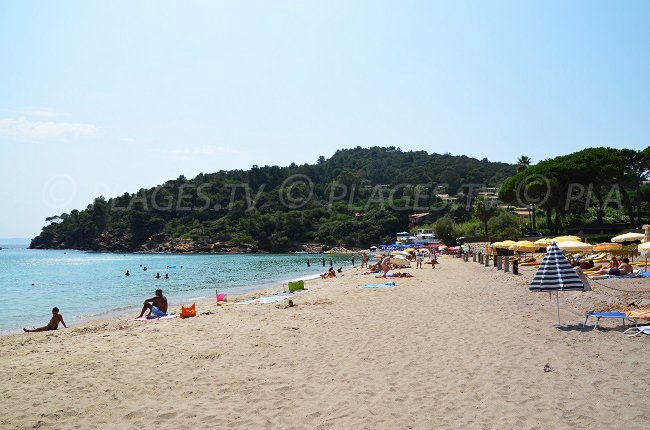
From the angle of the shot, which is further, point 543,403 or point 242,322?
point 242,322

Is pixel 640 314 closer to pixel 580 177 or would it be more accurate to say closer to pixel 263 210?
pixel 580 177

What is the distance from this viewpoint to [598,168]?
48.9m

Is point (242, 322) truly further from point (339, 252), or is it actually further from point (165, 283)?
point (339, 252)

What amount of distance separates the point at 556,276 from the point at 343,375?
203 inches

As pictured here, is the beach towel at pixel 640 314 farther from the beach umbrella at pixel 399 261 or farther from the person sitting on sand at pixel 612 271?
the beach umbrella at pixel 399 261

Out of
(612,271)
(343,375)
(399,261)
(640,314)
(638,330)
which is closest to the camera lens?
(343,375)

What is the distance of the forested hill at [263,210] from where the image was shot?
Result: 110812mm

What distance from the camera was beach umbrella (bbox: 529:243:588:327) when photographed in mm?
9781

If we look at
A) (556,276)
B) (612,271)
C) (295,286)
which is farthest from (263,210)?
(556,276)

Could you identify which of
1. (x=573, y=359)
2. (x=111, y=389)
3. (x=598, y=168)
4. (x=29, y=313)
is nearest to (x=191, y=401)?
(x=111, y=389)

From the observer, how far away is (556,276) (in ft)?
32.6

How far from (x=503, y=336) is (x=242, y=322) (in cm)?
668

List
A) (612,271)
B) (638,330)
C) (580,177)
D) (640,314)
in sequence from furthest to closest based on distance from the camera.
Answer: (580,177) → (612,271) → (640,314) → (638,330)

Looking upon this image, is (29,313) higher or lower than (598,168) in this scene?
lower
